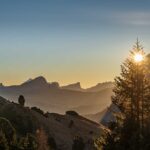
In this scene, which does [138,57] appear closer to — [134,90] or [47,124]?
[134,90]

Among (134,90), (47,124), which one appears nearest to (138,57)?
(134,90)

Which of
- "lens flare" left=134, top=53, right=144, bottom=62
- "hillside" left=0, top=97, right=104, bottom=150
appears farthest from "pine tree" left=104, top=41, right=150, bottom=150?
"hillside" left=0, top=97, right=104, bottom=150

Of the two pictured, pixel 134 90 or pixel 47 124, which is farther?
pixel 47 124

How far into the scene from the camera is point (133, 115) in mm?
48438

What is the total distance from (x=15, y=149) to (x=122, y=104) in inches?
696

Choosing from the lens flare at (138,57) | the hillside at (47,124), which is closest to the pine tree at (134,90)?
the lens flare at (138,57)

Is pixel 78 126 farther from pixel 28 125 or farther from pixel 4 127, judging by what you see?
pixel 4 127

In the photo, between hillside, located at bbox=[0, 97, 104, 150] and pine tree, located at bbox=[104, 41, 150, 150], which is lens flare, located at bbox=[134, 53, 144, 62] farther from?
hillside, located at bbox=[0, 97, 104, 150]

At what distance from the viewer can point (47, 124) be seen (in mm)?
150875

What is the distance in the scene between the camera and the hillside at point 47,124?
434ft

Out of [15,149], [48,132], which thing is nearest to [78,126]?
[48,132]

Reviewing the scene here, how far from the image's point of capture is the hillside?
132 meters

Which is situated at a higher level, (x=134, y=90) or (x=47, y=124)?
(x=47, y=124)

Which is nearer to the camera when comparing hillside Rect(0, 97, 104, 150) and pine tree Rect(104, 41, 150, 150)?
pine tree Rect(104, 41, 150, 150)
